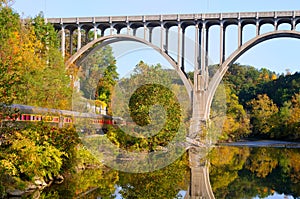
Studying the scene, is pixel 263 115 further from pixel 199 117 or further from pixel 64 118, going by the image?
pixel 64 118

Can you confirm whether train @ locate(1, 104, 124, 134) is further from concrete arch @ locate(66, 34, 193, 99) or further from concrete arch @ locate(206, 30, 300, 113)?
concrete arch @ locate(206, 30, 300, 113)

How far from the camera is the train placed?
49.2 feet

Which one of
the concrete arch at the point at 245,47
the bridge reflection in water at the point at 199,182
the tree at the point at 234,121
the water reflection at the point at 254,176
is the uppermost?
the concrete arch at the point at 245,47

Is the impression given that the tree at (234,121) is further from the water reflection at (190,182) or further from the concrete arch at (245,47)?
the water reflection at (190,182)

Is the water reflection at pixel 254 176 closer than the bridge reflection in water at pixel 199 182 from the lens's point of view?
No

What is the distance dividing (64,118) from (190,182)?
4444 millimetres

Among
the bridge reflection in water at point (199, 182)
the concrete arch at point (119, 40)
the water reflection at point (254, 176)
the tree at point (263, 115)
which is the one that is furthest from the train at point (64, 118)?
the tree at point (263, 115)

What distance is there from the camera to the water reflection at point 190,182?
14.1 m

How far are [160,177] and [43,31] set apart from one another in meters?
17.0

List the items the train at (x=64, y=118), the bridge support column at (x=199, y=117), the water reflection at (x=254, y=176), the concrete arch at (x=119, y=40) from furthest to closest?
1. the bridge support column at (x=199, y=117)
2. the concrete arch at (x=119, y=40)
3. the water reflection at (x=254, y=176)
4. the train at (x=64, y=118)

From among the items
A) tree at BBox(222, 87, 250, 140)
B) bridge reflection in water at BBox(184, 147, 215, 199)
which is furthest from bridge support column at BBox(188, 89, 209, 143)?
tree at BBox(222, 87, 250, 140)

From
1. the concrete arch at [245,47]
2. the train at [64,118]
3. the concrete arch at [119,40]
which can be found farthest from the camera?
the concrete arch at [119,40]

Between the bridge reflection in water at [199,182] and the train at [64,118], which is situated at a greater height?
the train at [64,118]

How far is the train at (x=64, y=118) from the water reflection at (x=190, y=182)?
1.63m
